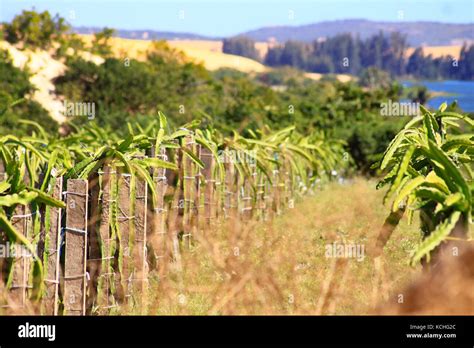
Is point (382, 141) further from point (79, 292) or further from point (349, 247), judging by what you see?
point (79, 292)

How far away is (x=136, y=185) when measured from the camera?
5746 mm

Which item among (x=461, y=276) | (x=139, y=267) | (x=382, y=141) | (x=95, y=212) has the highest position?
(x=461, y=276)

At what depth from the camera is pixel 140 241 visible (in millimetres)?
5688

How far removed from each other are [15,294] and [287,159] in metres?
7.31

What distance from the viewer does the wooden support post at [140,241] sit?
5574mm

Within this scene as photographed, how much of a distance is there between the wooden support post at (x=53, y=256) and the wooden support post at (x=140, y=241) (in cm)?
74

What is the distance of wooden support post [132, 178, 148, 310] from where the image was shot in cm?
557

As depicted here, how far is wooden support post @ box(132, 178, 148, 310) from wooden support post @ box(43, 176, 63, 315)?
74cm

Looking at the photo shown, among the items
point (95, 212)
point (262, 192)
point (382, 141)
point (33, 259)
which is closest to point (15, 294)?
point (33, 259)
